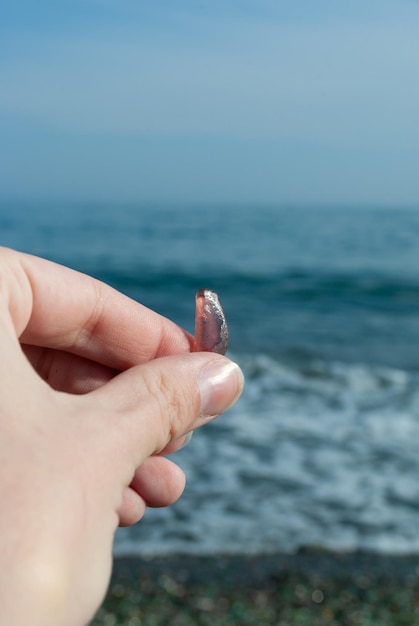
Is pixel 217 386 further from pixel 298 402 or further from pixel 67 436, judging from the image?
pixel 298 402

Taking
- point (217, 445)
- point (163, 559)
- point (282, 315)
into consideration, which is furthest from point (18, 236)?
point (163, 559)

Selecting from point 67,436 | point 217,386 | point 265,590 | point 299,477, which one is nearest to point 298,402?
point 299,477

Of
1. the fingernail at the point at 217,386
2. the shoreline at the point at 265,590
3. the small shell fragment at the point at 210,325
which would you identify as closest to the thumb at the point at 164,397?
the fingernail at the point at 217,386

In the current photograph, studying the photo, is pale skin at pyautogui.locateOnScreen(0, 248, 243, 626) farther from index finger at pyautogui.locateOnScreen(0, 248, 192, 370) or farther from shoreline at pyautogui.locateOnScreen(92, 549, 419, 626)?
shoreline at pyautogui.locateOnScreen(92, 549, 419, 626)

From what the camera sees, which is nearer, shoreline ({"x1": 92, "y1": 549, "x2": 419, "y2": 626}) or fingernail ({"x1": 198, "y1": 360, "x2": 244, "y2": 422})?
fingernail ({"x1": 198, "y1": 360, "x2": 244, "y2": 422})

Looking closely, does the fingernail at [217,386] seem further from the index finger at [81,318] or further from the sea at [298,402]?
the sea at [298,402]

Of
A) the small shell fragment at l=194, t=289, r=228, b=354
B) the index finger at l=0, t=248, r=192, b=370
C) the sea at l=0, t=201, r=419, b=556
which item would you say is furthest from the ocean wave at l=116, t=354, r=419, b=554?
the small shell fragment at l=194, t=289, r=228, b=354
